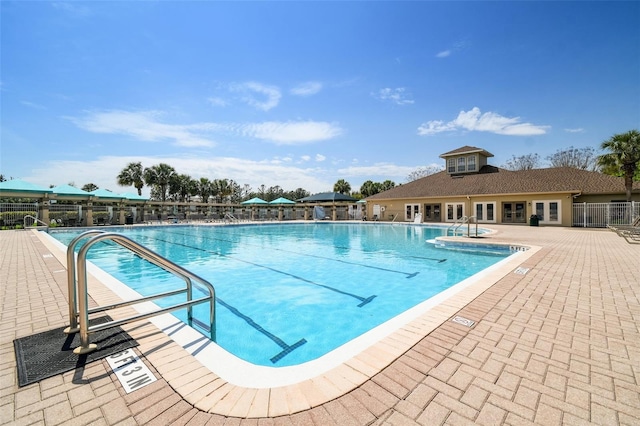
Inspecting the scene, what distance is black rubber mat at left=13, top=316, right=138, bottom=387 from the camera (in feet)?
7.37

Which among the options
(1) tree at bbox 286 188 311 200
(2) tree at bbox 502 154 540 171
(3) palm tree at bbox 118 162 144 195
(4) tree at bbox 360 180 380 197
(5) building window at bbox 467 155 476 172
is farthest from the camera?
(1) tree at bbox 286 188 311 200

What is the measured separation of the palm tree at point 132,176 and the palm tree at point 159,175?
2.34ft

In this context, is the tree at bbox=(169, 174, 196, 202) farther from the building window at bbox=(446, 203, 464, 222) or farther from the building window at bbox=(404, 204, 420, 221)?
the building window at bbox=(446, 203, 464, 222)

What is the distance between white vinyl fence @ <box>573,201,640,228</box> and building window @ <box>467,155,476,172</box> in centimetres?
940

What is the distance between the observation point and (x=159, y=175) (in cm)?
4453

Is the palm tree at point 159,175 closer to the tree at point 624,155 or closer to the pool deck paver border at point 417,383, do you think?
the pool deck paver border at point 417,383

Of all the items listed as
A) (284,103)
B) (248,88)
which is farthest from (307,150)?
(248,88)

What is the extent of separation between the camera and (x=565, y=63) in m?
15.2

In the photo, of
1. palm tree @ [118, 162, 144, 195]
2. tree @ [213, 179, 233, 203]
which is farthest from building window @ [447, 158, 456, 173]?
palm tree @ [118, 162, 144, 195]

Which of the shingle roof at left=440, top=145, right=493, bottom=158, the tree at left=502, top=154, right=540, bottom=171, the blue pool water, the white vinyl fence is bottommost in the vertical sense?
the blue pool water

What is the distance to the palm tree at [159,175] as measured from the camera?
43.8m

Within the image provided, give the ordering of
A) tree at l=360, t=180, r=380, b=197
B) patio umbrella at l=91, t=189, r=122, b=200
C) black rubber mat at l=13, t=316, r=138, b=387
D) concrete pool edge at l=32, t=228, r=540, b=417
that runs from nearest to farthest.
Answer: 1. concrete pool edge at l=32, t=228, r=540, b=417
2. black rubber mat at l=13, t=316, r=138, b=387
3. patio umbrella at l=91, t=189, r=122, b=200
4. tree at l=360, t=180, r=380, b=197

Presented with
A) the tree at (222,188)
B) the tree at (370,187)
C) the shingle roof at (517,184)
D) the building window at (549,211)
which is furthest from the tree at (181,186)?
the building window at (549,211)

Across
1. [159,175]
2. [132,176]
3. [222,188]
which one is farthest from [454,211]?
[132,176]
